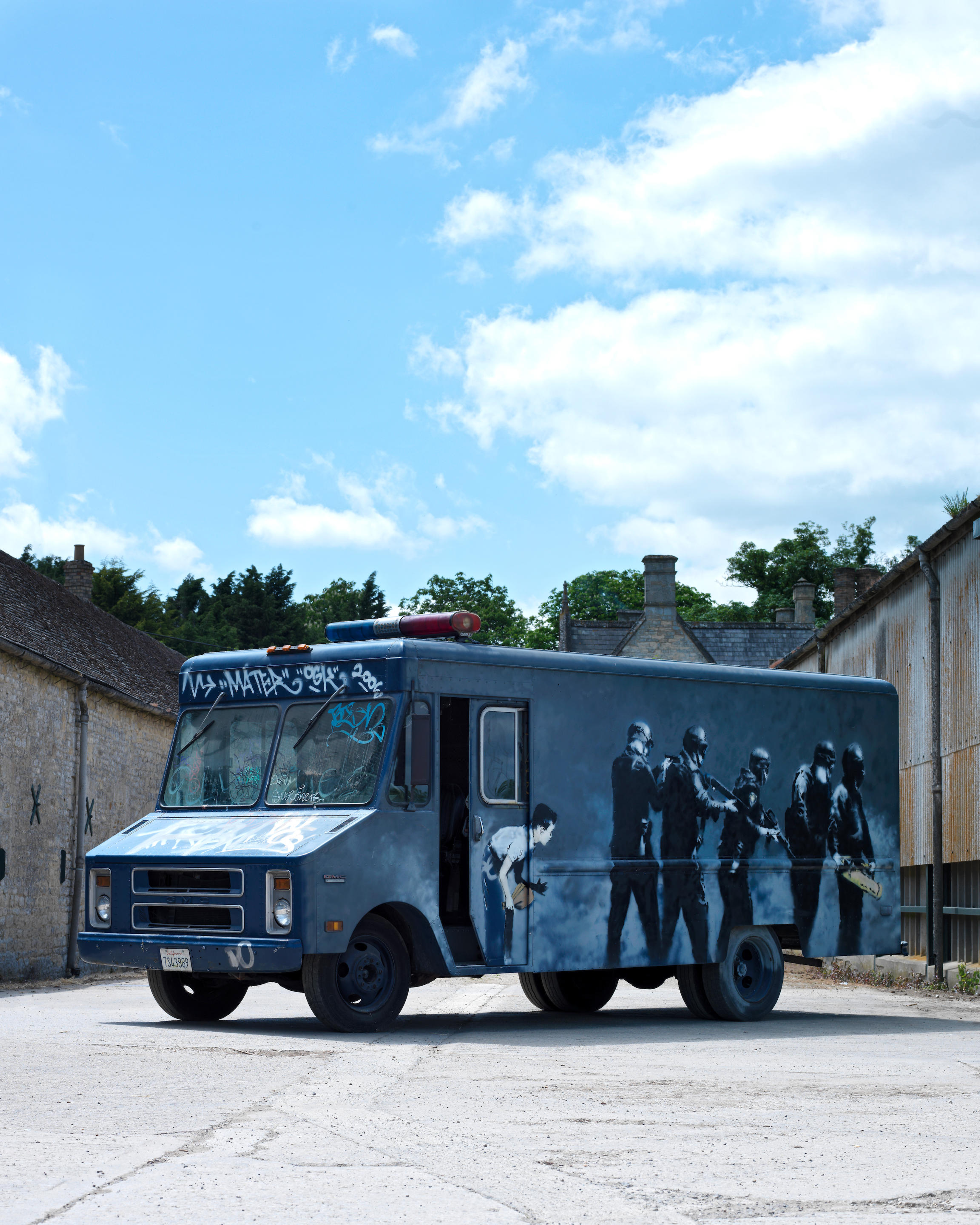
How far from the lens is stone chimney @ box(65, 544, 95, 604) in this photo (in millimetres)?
43219

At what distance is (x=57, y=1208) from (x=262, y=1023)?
735 centimetres

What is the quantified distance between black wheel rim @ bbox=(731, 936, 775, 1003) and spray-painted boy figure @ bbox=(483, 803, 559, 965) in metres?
2.31

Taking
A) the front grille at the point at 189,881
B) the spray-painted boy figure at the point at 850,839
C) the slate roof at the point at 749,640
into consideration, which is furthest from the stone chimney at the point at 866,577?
the front grille at the point at 189,881

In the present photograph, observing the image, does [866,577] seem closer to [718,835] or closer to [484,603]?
[718,835]

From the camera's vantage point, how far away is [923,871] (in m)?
21.2

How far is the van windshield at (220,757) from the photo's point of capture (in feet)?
41.2

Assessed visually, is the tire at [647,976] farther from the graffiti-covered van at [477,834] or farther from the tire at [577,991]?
the tire at [577,991]

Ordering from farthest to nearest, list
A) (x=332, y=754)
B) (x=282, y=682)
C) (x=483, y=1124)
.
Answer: (x=282, y=682) < (x=332, y=754) < (x=483, y=1124)

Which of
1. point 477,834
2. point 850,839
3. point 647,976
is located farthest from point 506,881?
point 850,839

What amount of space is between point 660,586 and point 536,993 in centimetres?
3441

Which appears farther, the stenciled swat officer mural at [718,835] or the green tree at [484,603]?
the green tree at [484,603]

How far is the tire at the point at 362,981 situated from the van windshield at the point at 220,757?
1362mm

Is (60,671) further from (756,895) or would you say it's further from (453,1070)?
A: (453,1070)

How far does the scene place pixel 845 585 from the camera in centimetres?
3694
